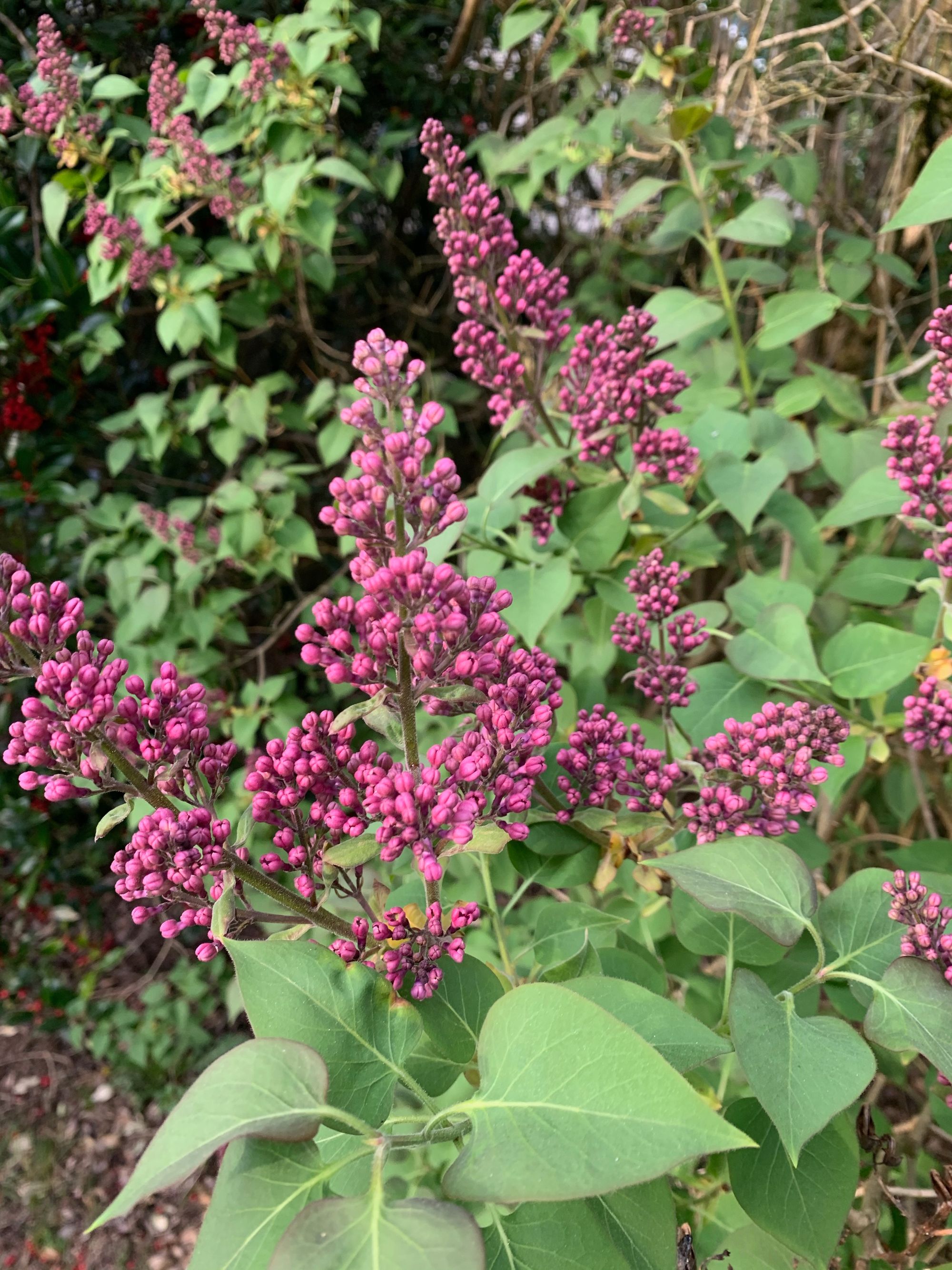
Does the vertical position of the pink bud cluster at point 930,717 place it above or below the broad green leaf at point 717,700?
above

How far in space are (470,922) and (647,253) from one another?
2.85 m

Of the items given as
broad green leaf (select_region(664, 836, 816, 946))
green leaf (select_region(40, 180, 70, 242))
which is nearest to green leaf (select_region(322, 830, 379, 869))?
broad green leaf (select_region(664, 836, 816, 946))

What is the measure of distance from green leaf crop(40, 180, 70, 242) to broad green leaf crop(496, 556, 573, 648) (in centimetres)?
220

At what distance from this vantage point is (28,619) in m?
0.84

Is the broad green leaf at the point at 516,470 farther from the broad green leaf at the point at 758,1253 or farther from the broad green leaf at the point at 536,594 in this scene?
the broad green leaf at the point at 758,1253

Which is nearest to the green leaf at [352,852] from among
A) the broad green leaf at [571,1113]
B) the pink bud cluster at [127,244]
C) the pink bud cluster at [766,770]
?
the broad green leaf at [571,1113]

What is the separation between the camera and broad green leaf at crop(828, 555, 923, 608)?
1679 mm

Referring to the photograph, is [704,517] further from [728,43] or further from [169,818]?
[728,43]

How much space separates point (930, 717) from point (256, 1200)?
111cm

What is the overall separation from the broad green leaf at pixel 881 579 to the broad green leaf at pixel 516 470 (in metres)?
0.76

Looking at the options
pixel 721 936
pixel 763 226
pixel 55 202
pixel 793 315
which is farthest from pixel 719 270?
pixel 55 202

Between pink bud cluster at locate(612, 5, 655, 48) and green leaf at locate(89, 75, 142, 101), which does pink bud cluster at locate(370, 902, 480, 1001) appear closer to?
pink bud cluster at locate(612, 5, 655, 48)

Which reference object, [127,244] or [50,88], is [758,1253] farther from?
[50,88]

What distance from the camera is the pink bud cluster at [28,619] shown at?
0.84 meters
